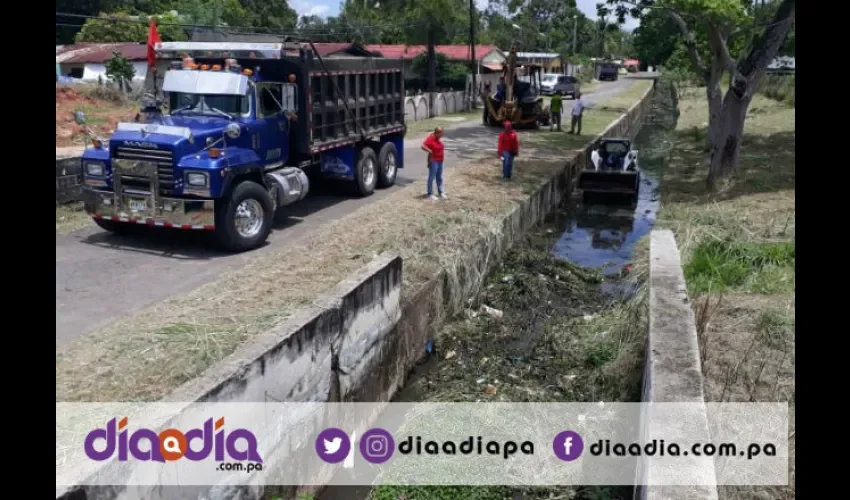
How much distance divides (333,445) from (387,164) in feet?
28.9

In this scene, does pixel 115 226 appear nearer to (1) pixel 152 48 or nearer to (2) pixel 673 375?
(1) pixel 152 48

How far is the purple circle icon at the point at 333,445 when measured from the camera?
7.10 m

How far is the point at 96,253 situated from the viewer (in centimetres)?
1007

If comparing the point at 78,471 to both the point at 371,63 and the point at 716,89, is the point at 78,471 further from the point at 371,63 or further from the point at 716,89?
the point at 716,89

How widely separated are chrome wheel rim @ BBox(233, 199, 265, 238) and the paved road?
0.32 metres

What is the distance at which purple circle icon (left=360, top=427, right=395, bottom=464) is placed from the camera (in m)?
7.52

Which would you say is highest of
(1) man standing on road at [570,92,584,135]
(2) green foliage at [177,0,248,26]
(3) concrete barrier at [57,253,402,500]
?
(2) green foliage at [177,0,248,26]

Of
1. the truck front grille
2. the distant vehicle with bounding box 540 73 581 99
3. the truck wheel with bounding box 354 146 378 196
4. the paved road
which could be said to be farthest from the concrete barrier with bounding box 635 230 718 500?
the distant vehicle with bounding box 540 73 581 99

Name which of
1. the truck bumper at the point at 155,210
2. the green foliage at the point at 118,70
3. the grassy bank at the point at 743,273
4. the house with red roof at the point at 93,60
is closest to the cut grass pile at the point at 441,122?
the grassy bank at the point at 743,273

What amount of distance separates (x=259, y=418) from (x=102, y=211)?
568 centimetres

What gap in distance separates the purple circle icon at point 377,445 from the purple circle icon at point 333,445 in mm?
244

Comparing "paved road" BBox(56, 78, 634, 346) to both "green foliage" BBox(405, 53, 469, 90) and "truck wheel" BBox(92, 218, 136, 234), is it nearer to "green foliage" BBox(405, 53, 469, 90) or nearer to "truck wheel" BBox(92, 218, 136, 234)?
"truck wheel" BBox(92, 218, 136, 234)
